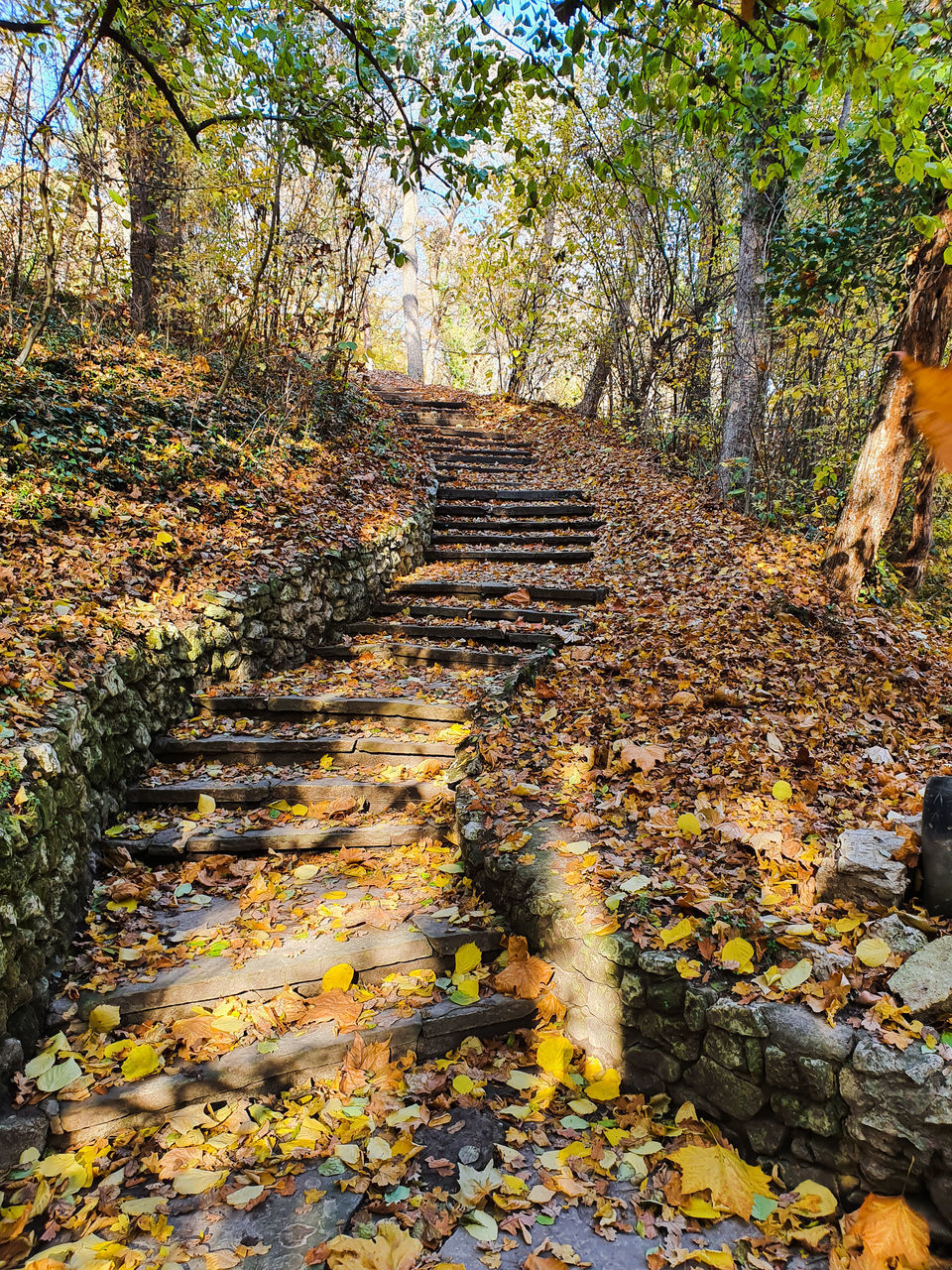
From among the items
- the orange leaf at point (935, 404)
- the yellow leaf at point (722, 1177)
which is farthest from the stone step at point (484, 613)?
the orange leaf at point (935, 404)

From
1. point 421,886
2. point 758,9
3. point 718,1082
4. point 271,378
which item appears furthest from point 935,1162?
point 271,378

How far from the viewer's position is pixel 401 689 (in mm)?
4836

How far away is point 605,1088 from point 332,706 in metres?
2.78

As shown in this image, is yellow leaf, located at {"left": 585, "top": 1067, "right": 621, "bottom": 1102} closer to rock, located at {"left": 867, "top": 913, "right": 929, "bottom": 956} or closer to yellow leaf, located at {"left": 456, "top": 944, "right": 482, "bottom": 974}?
yellow leaf, located at {"left": 456, "top": 944, "right": 482, "bottom": 974}

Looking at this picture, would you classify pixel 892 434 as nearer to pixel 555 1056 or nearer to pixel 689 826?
pixel 689 826

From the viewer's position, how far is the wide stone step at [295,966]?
8.62 feet

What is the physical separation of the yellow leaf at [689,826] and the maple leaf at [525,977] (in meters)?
0.83

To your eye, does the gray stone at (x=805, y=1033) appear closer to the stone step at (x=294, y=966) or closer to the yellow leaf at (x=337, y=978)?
the stone step at (x=294, y=966)

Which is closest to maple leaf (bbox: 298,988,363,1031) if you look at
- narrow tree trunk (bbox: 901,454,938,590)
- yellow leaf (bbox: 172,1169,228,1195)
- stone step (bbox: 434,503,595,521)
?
yellow leaf (bbox: 172,1169,228,1195)

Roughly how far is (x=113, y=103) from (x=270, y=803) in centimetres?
774

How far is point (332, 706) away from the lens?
4.56 metres

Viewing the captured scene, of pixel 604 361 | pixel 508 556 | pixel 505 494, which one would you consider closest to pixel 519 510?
pixel 505 494

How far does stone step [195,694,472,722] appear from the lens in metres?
4.45

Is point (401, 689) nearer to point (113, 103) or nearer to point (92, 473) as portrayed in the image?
point (92, 473)
